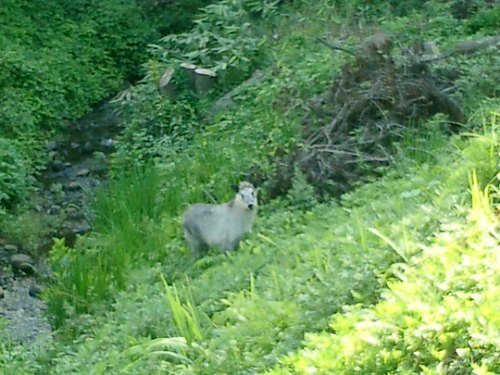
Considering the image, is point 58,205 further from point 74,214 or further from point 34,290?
point 34,290

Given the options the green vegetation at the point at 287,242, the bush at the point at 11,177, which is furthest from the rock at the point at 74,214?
the green vegetation at the point at 287,242

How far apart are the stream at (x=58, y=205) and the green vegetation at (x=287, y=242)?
2.02 ft

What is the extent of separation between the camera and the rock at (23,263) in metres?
10.9

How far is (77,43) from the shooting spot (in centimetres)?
1673

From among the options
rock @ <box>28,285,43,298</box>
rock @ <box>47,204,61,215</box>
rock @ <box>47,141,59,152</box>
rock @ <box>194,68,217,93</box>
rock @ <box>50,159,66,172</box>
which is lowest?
rock @ <box>47,141,59,152</box>

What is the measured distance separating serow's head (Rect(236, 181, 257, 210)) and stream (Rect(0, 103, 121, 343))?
1.92 m

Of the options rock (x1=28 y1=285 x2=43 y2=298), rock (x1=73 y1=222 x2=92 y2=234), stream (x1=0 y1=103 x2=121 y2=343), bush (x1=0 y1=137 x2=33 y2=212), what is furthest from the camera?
bush (x1=0 y1=137 x2=33 y2=212)

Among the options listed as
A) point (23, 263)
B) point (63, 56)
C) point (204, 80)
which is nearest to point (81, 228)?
point (23, 263)

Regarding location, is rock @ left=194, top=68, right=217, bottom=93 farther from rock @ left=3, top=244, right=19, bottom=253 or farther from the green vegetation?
rock @ left=3, top=244, right=19, bottom=253

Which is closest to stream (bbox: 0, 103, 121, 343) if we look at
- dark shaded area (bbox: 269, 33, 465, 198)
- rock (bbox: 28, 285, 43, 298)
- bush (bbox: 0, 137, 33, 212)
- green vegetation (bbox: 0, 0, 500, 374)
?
rock (bbox: 28, 285, 43, 298)

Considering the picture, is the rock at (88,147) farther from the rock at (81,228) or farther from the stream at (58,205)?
the rock at (81,228)

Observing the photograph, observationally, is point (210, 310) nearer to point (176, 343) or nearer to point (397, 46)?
point (176, 343)

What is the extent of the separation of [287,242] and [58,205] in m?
5.17

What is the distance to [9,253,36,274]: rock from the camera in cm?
1086
